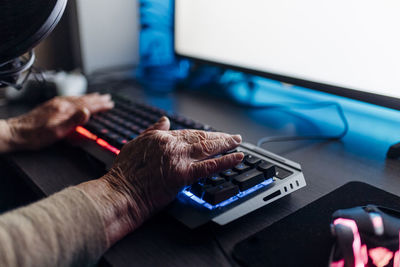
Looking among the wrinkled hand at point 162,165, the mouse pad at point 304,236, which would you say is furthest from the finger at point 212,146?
the mouse pad at point 304,236

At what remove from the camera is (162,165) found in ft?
1.41

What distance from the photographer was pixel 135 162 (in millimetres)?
454

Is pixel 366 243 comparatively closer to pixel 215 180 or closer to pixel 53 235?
pixel 215 180

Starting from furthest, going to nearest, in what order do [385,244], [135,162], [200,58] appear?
[200,58] → [135,162] → [385,244]

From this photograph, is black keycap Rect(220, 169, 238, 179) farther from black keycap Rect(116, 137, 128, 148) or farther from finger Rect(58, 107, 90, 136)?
finger Rect(58, 107, 90, 136)

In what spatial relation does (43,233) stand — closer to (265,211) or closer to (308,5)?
(265,211)

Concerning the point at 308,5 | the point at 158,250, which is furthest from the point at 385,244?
the point at 308,5

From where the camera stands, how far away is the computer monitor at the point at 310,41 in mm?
562

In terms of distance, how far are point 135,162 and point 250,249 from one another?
18 cm

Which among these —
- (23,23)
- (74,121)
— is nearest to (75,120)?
(74,121)

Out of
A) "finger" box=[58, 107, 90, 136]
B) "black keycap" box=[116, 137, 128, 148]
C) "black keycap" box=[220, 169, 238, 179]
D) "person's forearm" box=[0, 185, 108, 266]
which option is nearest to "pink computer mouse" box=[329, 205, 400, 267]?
"black keycap" box=[220, 169, 238, 179]

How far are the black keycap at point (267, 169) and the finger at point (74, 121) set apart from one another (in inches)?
13.9

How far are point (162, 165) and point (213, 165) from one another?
62 millimetres

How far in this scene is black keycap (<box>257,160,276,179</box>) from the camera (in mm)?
436
